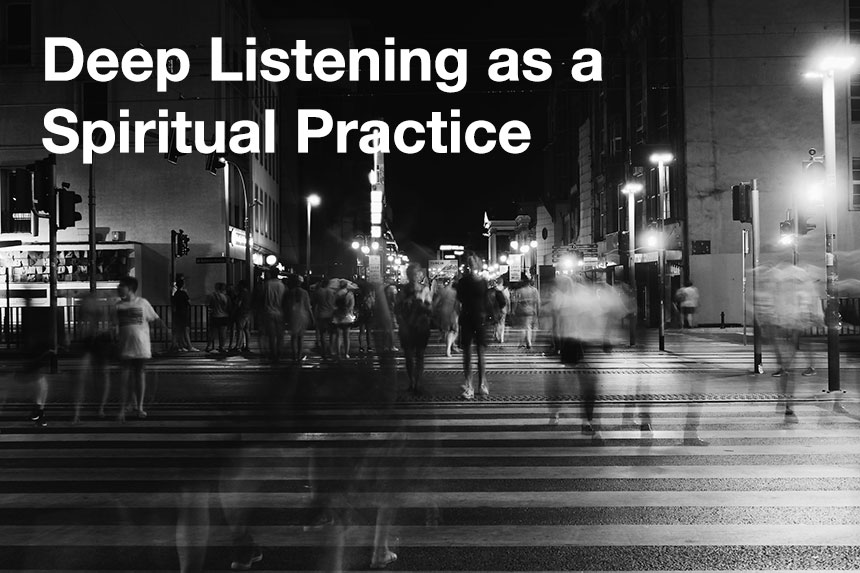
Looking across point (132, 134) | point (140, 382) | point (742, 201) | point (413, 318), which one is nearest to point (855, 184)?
point (742, 201)

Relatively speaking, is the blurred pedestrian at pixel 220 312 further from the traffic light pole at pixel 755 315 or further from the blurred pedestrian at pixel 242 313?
the traffic light pole at pixel 755 315

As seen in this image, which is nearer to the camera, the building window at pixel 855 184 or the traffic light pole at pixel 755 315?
the traffic light pole at pixel 755 315

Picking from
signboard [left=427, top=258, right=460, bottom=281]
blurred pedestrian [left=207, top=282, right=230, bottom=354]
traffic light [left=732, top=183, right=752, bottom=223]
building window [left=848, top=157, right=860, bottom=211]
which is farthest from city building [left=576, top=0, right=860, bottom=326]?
signboard [left=427, top=258, right=460, bottom=281]

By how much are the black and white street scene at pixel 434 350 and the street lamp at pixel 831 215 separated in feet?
0.21

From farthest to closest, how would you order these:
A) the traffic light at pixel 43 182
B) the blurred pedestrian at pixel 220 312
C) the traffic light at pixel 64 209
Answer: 1. the blurred pedestrian at pixel 220 312
2. the traffic light at pixel 64 209
3. the traffic light at pixel 43 182

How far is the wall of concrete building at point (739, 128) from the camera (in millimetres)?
34875

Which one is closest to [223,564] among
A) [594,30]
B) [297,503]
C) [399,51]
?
[297,503]

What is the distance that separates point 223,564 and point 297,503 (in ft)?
4.70

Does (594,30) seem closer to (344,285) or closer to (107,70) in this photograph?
(107,70)

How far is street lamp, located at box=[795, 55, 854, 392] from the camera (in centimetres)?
1264

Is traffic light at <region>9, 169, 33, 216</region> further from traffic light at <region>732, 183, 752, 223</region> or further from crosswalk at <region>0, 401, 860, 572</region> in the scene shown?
traffic light at <region>732, 183, 752, 223</region>

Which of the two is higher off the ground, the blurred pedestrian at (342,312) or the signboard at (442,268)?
the signboard at (442,268)

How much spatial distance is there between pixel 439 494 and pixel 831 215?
8846 millimetres

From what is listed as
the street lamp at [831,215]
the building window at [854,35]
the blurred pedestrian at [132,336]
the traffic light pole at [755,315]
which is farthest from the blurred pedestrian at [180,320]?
the building window at [854,35]
